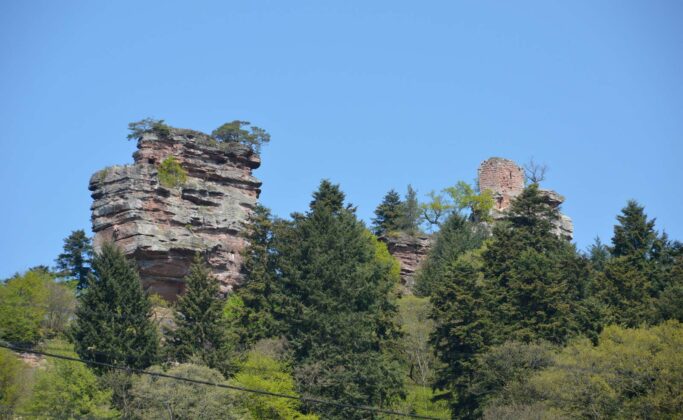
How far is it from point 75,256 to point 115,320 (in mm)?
21980

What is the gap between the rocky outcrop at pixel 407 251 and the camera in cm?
7512

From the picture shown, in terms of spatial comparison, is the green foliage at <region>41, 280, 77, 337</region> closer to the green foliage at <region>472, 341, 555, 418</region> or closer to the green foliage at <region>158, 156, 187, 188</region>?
the green foliage at <region>158, 156, 187, 188</region>

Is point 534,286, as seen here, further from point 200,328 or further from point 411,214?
→ point 411,214

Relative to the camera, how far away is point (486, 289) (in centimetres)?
5206

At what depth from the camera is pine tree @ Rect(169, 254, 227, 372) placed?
49250 mm

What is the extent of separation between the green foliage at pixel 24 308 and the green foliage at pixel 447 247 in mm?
18859

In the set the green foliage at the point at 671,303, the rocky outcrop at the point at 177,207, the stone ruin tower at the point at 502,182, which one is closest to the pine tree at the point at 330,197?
the rocky outcrop at the point at 177,207

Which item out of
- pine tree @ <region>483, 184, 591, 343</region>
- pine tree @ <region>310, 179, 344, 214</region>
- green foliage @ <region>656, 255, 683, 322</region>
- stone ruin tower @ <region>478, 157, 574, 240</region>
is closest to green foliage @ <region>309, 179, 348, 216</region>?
pine tree @ <region>310, 179, 344, 214</region>

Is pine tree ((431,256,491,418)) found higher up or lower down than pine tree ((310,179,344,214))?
lower down

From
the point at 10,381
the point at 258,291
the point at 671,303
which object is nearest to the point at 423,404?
the point at 258,291

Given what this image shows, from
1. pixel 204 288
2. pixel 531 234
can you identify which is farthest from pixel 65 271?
pixel 531 234

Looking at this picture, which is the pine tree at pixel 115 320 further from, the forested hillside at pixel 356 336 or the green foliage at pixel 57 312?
the green foliage at pixel 57 312

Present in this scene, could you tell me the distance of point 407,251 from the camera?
75.6 metres

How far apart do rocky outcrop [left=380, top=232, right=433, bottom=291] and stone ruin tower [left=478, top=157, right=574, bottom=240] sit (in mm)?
8608
